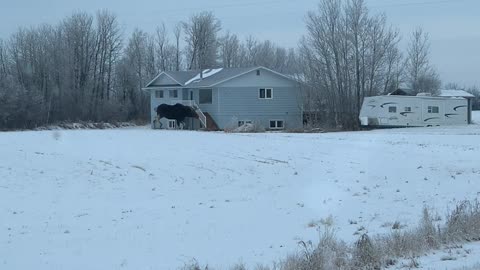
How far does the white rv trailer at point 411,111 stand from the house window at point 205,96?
14.3 meters

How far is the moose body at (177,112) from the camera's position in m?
59.4

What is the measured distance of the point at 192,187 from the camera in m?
18.5

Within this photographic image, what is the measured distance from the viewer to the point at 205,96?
6062 cm

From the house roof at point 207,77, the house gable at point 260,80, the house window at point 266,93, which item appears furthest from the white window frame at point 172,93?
the house window at point 266,93

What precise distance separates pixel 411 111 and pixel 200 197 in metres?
38.7

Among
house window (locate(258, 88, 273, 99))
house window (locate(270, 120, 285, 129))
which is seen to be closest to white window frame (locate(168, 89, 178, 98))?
house window (locate(258, 88, 273, 99))

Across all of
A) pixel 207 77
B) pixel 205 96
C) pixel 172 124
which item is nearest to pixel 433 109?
pixel 205 96

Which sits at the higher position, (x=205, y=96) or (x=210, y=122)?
(x=205, y=96)

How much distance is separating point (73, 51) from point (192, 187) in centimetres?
6782

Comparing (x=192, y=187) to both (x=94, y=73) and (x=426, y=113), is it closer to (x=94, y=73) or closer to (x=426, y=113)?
(x=426, y=113)

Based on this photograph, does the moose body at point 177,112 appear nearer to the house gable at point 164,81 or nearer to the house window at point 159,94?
the house gable at point 164,81

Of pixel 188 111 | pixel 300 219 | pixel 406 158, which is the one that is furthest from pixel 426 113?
pixel 300 219

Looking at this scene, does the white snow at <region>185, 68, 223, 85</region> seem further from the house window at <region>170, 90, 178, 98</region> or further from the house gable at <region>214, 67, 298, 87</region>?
the house gable at <region>214, 67, 298, 87</region>

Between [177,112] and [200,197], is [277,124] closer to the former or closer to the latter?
[177,112]
